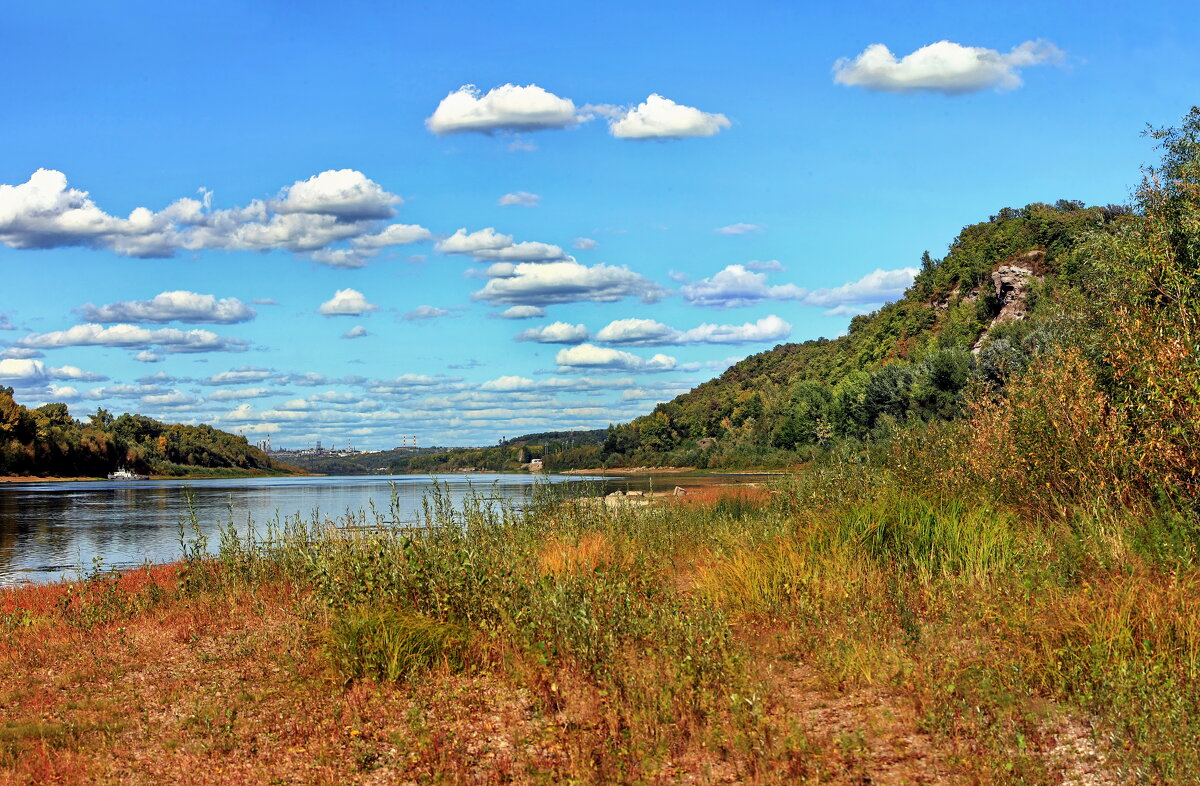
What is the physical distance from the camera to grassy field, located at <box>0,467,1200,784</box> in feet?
20.6

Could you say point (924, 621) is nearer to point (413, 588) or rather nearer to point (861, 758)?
point (861, 758)

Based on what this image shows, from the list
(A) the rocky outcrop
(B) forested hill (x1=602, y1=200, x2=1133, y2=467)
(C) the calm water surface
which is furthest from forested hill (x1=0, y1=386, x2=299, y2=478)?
(A) the rocky outcrop

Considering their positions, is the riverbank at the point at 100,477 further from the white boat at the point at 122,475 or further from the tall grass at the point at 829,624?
the tall grass at the point at 829,624

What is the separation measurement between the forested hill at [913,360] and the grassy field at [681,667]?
4056cm

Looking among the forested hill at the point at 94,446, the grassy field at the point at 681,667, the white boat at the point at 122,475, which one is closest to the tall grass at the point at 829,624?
the grassy field at the point at 681,667

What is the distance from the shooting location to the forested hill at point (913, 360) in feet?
215

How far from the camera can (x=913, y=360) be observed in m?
92.6

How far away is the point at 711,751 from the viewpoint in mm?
6441

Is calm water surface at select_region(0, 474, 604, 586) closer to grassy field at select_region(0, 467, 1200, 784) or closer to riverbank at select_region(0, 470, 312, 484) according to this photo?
grassy field at select_region(0, 467, 1200, 784)

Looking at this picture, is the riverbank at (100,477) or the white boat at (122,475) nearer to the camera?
the riverbank at (100,477)

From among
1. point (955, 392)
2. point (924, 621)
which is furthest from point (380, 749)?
point (955, 392)

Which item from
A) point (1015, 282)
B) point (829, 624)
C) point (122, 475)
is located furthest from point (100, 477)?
point (829, 624)

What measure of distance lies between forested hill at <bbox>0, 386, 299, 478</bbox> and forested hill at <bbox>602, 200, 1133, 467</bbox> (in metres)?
80.8

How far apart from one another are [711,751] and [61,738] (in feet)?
17.3
